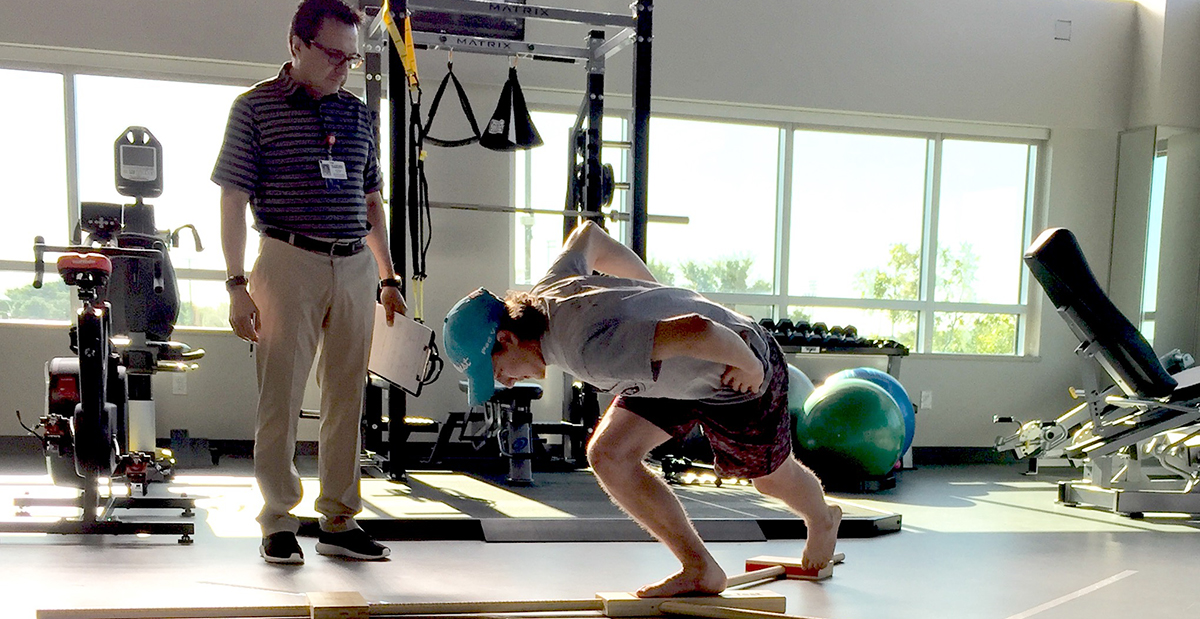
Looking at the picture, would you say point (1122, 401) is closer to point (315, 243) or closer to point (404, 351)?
point (404, 351)

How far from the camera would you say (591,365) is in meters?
1.96

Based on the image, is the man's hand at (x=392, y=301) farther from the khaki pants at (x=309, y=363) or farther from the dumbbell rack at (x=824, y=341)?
the dumbbell rack at (x=824, y=341)

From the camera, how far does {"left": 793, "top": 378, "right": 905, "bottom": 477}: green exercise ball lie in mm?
4988

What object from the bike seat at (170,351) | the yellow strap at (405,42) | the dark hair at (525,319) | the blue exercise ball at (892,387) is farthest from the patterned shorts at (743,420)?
the blue exercise ball at (892,387)

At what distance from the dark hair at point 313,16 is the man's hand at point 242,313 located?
72 cm

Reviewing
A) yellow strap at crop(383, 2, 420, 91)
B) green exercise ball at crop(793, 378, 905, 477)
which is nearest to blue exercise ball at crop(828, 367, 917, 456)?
green exercise ball at crop(793, 378, 905, 477)

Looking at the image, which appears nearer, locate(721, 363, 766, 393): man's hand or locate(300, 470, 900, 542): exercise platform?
locate(721, 363, 766, 393): man's hand

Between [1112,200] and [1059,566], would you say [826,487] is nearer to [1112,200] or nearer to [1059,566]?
[1059,566]

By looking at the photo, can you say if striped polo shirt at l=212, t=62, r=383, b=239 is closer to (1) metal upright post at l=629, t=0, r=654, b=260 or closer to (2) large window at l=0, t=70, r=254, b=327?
(1) metal upright post at l=629, t=0, r=654, b=260

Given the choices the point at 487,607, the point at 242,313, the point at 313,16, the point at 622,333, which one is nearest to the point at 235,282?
the point at 242,313

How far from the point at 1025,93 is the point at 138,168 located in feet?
18.9

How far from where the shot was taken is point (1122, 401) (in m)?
4.62

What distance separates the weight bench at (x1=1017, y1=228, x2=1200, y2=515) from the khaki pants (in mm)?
3200

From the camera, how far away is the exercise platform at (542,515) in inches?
138
